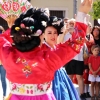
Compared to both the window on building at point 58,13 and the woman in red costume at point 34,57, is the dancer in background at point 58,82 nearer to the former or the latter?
the woman in red costume at point 34,57

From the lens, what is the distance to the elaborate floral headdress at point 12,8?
3474mm

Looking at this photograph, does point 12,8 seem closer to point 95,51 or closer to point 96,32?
point 95,51

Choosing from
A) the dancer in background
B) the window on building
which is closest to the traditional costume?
the dancer in background

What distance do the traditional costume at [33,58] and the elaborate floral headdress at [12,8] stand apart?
685 mm

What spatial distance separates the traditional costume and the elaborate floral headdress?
2.25 feet

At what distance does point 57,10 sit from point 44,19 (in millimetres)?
12813

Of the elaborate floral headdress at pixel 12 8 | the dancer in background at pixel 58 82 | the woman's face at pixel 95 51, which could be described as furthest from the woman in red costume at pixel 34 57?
the woman's face at pixel 95 51

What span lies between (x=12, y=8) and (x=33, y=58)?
1034 mm

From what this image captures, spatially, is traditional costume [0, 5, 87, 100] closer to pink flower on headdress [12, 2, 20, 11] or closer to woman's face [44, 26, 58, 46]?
pink flower on headdress [12, 2, 20, 11]

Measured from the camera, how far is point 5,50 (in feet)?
9.25

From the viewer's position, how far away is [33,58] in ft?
8.78

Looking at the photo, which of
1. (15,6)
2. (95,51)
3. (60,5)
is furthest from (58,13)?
(15,6)

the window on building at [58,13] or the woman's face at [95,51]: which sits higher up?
the woman's face at [95,51]

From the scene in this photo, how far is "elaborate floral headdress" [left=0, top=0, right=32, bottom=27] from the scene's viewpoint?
3474 millimetres
